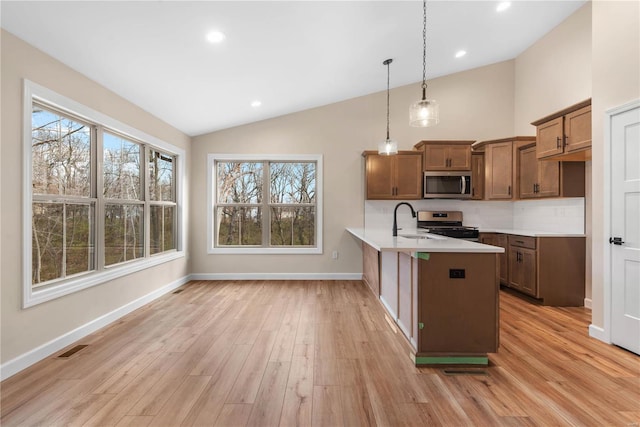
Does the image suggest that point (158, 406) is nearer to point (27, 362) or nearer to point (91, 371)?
point (91, 371)

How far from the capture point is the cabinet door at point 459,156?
4730 millimetres

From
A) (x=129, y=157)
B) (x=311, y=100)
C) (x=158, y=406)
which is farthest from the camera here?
(x=311, y=100)

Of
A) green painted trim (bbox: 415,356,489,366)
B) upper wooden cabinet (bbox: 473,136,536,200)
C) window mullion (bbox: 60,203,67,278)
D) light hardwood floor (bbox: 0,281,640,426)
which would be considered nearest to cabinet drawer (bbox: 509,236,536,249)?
upper wooden cabinet (bbox: 473,136,536,200)

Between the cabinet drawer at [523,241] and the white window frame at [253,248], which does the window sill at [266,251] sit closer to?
the white window frame at [253,248]

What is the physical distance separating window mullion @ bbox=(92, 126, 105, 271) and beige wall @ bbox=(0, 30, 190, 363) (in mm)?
240

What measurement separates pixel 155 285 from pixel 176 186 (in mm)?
1634

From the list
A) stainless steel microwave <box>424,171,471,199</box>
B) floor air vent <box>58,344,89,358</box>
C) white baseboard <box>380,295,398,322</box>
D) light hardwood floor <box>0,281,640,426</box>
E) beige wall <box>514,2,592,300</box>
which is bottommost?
floor air vent <box>58,344,89,358</box>

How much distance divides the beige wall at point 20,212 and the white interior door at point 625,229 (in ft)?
15.8

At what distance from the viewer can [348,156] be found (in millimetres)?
5105

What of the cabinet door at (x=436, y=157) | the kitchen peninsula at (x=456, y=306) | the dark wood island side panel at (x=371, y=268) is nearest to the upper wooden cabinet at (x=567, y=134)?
the cabinet door at (x=436, y=157)

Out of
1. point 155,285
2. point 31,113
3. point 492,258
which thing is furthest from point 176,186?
point 492,258

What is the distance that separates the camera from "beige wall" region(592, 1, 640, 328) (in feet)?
7.91

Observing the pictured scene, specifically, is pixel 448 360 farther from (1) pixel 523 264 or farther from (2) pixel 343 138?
(2) pixel 343 138

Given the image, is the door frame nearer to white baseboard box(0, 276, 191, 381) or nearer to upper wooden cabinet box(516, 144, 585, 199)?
upper wooden cabinet box(516, 144, 585, 199)
